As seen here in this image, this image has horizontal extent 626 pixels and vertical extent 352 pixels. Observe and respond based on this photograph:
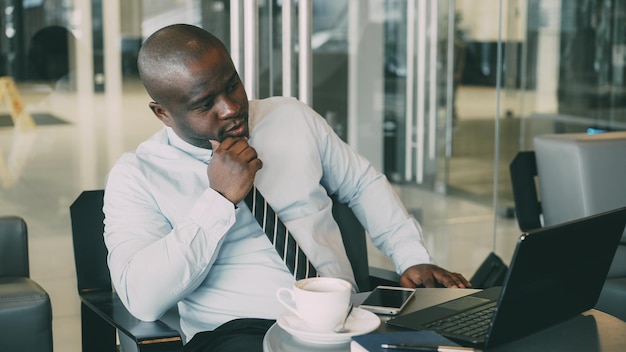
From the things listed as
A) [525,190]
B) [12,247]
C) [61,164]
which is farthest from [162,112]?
[61,164]

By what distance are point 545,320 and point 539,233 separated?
0.26m

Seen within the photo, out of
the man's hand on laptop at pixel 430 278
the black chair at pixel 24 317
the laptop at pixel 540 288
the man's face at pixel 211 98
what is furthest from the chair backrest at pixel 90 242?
the laptop at pixel 540 288

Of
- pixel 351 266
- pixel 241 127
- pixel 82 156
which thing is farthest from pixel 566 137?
pixel 82 156

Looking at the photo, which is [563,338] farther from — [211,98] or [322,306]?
[211,98]

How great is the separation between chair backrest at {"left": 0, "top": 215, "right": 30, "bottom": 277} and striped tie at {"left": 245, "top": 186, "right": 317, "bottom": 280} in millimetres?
1047

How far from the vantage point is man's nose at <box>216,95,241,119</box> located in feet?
6.95

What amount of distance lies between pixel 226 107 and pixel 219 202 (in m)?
0.26

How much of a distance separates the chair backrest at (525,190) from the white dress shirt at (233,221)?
2.56ft

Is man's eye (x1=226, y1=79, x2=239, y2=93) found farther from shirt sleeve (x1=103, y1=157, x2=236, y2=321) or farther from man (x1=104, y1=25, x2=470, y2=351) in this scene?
shirt sleeve (x1=103, y1=157, x2=236, y2=321)

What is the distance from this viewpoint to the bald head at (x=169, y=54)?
214 centimetres

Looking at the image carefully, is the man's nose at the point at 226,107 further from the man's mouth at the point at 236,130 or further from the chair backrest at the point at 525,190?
the chair backrest at the point at 525,190

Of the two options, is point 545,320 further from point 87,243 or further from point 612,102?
point 612,102

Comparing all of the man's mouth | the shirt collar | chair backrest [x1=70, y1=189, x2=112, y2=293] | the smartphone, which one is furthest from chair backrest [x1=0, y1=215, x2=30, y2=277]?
the smartphone

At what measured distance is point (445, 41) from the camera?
5.24 m
